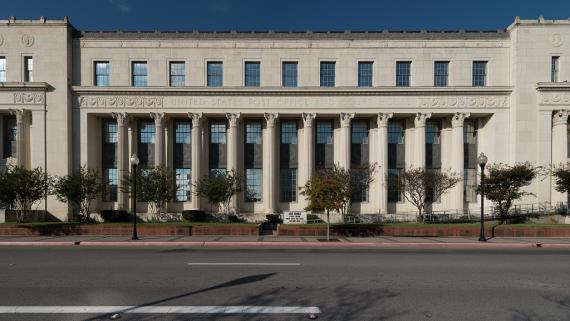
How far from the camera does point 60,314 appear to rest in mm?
5418

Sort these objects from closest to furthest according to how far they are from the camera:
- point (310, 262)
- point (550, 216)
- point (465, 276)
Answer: point (465, 276) → point (310, 262) → point (550, 216)

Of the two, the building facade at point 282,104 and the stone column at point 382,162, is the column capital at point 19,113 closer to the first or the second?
the building facade at point 282,104

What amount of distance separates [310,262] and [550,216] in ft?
84.6

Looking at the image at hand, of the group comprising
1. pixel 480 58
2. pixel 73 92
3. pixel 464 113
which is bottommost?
pixel 464 113

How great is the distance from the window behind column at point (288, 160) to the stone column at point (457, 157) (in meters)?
14.5

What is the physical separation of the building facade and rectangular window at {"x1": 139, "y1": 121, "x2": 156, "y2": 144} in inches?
3.8

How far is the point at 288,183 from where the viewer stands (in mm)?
28578

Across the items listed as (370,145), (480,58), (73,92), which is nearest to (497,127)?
(480,58)

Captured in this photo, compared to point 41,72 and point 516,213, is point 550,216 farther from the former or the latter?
point 41,72

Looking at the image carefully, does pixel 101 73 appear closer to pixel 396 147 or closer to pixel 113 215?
pixel 113 215

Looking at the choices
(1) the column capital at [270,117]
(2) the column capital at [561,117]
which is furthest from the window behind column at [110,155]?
(2) the column capital at [561,117]

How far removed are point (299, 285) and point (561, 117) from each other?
102ft

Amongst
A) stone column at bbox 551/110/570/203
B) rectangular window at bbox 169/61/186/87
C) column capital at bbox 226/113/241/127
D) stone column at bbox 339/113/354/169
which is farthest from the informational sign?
stone column at bbox 551/110/570/203

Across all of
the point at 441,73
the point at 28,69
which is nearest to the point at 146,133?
the point at 28,69
